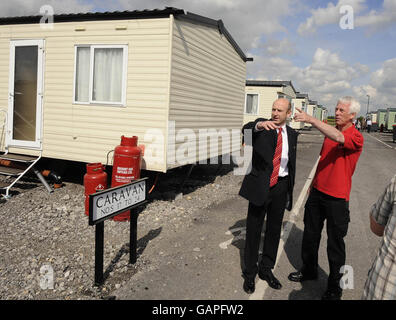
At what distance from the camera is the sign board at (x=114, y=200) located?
11.8 ft

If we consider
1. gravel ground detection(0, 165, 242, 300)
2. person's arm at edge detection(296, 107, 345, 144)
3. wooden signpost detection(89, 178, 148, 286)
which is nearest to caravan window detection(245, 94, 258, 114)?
gravel ground detection(0, 165, 242, 300)

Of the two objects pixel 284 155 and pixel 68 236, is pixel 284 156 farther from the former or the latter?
pixel 68 236

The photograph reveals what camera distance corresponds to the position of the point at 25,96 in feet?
26.5

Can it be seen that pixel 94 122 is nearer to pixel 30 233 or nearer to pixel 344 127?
pixel 30 233

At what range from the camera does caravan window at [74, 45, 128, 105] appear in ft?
23.2

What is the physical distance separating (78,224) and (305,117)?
436 cm

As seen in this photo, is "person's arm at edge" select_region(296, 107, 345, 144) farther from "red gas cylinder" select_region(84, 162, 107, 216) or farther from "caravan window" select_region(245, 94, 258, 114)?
"caravan window" select_region(245, 94, 258, 114)

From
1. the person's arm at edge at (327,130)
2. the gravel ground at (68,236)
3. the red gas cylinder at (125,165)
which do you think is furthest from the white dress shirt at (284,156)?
the red gas cylinder at (125,165)

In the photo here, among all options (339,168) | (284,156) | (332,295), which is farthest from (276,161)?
(332,295)

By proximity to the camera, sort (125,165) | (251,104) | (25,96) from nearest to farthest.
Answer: (125,165) → (25,96) → (251,104)

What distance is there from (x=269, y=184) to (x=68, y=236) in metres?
3.39
